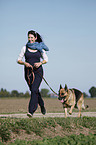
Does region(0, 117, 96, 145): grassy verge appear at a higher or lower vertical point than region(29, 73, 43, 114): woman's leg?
lower

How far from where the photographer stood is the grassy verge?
6132 mm

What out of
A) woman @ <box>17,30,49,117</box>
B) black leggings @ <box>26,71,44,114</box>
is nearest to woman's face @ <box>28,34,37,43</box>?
woman @ <box>17,30,49,117</box>

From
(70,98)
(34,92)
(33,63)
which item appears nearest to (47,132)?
(34,92)

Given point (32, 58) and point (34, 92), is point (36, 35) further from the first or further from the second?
point (34, 92)

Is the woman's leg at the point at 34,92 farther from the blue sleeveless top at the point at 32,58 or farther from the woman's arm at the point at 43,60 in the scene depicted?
the woman's arm at the point at 43,60

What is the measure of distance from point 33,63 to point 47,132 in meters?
2.46

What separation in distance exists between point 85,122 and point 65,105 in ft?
3.41

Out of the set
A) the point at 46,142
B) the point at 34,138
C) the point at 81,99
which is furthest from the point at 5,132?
the point at 81,99

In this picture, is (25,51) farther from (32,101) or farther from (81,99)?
(81,99)

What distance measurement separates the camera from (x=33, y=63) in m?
8.52

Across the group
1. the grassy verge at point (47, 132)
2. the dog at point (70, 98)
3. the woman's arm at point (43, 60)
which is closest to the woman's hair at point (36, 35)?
the woman's arm at point (43, 60)

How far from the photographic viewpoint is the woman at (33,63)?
847cm

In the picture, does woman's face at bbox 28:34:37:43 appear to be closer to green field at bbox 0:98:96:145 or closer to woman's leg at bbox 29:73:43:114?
woman's leg at bbox 29:73:43:114

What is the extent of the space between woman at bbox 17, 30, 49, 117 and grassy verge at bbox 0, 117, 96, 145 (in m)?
1.10
